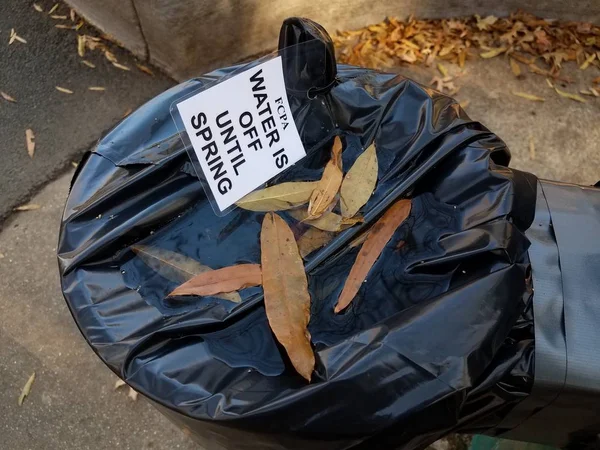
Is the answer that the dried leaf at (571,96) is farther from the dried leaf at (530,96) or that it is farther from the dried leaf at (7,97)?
the dried leaf at (7,97)

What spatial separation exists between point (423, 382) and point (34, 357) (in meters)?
1.31

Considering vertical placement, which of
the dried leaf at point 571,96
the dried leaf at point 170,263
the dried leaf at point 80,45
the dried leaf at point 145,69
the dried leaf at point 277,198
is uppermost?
the dried leaf at point 277,198

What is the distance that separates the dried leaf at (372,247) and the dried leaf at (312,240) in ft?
0.21

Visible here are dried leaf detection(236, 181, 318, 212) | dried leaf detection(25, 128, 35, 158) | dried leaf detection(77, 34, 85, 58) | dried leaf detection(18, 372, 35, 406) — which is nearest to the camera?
dried leaf detection(236, 181, 318, 212)

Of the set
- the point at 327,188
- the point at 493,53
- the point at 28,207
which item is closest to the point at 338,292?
the point at 327,188

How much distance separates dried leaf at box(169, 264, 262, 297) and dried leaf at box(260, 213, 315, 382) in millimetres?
22

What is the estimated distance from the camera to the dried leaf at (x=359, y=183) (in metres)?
1.03

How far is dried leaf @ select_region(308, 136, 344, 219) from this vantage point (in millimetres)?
1028

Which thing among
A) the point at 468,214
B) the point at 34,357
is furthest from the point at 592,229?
the point at 34,357

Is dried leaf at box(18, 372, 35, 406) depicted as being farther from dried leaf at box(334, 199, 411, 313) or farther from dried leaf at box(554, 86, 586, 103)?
dried leaf at box(554, 86, 586, 103)

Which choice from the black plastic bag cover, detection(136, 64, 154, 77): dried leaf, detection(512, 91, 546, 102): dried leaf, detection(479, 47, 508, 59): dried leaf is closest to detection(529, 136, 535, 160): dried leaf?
detection(512, 91, 546, 102): dried leaf

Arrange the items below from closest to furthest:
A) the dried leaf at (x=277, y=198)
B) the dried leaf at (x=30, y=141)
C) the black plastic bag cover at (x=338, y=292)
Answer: the black plastic bag cover at (x=338, y=292) → the dried leaf at (x=277, y=198) → the dried leaf at (x=30, y=141)

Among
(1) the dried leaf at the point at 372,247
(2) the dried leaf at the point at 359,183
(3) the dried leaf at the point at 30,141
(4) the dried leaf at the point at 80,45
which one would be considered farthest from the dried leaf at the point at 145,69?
(1) the dried leaf at the point at 372,247

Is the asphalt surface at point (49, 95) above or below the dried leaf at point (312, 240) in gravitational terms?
below
